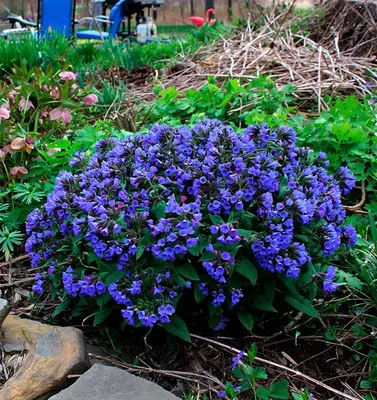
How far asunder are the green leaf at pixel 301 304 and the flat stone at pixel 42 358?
63 centimetres

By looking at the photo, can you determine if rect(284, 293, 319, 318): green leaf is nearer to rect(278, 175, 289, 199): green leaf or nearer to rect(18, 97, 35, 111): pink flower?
rect(278, 175, 289, 199): green leaf

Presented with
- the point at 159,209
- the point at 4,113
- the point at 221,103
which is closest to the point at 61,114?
the point at 4,113

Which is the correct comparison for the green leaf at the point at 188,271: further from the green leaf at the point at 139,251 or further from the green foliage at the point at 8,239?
the green foliage at the point at 8,239

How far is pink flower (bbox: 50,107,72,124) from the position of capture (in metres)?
2.62

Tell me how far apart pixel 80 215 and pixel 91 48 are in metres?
3.82

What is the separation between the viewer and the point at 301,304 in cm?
155

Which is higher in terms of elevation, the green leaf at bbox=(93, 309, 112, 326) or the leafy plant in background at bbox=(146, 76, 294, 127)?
the leafy plant in background at bbox=(146, 76, 294, 127)

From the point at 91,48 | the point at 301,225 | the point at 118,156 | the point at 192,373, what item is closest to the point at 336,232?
the point at 301,225

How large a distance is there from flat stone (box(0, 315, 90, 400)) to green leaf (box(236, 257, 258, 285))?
0.52 m

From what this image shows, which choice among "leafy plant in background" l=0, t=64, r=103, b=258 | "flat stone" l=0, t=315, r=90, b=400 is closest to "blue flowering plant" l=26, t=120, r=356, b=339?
"flat stone" l=0, t=315, r=90, b=400

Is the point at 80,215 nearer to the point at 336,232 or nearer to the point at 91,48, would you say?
the point at 336,232

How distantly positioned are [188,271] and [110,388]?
378 mm

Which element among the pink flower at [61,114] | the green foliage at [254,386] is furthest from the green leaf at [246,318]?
the pink flower at [61,114]

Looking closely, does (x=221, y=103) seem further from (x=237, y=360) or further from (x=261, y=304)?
(x=237, y=360)
